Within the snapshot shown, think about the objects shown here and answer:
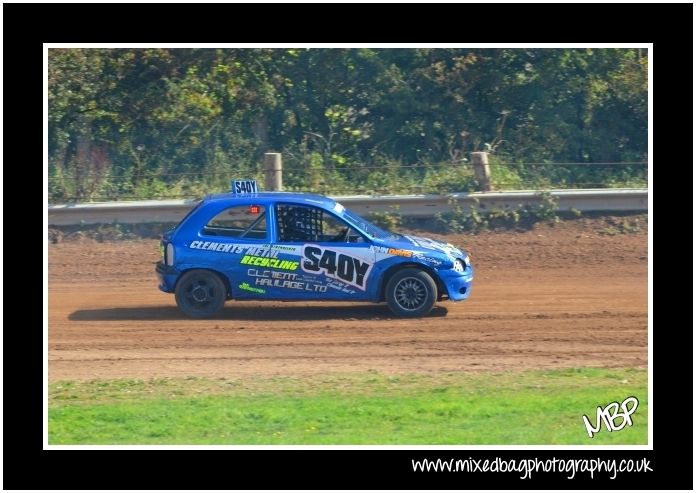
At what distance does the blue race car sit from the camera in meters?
13.0

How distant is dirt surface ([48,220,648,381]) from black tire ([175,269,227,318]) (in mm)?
163

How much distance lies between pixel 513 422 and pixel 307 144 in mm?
15210

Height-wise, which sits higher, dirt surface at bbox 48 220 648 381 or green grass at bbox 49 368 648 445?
dirt surface at bbox 48 220 648 381

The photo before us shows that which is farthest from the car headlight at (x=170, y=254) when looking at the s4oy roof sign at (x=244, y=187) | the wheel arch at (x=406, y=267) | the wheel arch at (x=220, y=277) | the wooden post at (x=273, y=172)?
the wooden post at (x=273, y=172)

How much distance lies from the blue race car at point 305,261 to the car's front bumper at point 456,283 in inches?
0.5

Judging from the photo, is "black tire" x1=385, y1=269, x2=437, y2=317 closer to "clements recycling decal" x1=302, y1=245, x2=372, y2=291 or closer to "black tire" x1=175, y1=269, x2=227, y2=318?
"clements recycling decal" x1=302, y1=245, x2=372, y2=291

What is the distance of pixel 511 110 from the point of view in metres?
23.1

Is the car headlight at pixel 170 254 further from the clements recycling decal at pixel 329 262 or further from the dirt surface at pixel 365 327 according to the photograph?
the clements recycling decal at pixel 329 262

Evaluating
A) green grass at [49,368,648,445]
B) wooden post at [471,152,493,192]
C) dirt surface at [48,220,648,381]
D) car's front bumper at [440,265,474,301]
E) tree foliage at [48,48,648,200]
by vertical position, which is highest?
tree foliage at [48,48,648,200]

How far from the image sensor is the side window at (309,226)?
1313 centimetres

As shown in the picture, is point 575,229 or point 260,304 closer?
point 260,304

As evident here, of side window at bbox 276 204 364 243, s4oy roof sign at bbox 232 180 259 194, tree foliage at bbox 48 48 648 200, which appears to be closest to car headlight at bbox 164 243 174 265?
s4oy roof sign at bbox 232 180 259 194

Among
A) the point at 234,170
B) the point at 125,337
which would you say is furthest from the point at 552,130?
the point at 125,337

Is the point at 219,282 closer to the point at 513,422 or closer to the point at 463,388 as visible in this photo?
the point at 463,388
